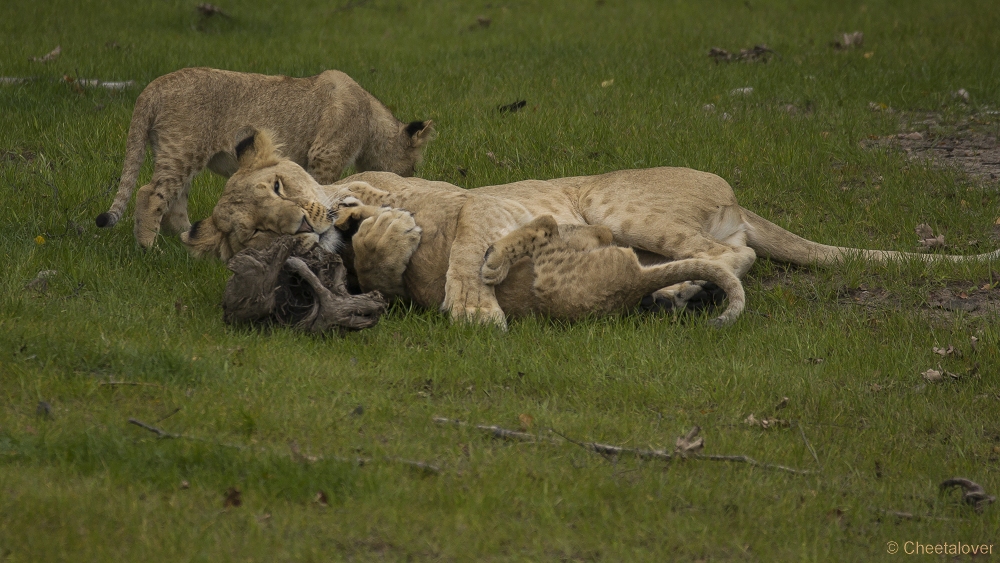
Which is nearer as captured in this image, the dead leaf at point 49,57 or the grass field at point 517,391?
the grass field at point 517,391

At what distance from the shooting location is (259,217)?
5586 millimetres

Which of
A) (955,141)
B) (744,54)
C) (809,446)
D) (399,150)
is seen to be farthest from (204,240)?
(744,54)

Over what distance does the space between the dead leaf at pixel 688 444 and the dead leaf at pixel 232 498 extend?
175cm

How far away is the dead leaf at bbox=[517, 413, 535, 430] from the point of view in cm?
438

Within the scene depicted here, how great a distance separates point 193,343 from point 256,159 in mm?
1448

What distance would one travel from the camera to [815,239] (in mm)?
7031

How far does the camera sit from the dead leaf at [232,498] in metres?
3.62

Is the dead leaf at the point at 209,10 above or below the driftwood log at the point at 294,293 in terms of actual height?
below

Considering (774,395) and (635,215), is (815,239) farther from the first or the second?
(774,395)

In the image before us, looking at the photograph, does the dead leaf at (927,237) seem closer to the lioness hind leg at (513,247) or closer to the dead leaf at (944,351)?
the dead leaf at (944,351)

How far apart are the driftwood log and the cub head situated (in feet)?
8.66

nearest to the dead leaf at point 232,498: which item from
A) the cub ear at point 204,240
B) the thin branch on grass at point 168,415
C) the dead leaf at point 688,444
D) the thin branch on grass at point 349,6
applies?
the thin branch on grass at point 168,415

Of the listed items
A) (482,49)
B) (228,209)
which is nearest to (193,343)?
(228,209)

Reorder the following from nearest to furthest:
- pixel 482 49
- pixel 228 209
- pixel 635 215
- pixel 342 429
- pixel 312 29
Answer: pixel 342 429, pixel 228 209, pixel 635 215, pixel 482 49, pixel 312 29
